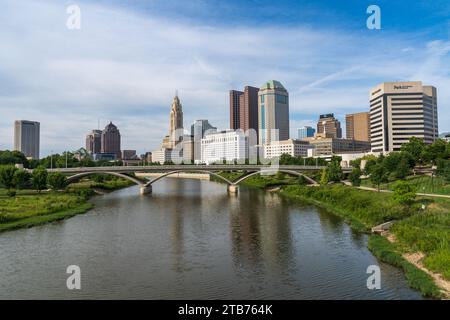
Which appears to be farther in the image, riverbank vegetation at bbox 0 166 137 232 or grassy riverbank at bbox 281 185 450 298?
riverbank vegetation at bbox 0 166 137 232

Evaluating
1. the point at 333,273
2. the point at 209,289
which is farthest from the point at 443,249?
the point at 209,289

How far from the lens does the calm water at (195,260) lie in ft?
65.7

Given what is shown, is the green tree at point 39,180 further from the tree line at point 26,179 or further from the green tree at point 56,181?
the green tree at point 56,181

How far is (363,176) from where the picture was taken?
79812 mm

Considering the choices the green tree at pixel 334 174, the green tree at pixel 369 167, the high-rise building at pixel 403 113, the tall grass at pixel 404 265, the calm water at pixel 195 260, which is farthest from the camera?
the high-rise building at pixel 403 113

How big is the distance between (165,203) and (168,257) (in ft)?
117

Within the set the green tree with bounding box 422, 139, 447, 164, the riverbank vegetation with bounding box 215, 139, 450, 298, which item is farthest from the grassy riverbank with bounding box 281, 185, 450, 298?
the green tree with bounding box 422, 139, 447, 164

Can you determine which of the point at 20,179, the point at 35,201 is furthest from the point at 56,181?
the point at 35,201

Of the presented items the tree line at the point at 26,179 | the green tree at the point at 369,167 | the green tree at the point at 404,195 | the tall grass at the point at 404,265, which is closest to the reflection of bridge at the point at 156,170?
the tree line at the point at 26,179

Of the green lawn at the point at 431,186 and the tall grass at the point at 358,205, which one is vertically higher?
the green lawn at the point at 431,186

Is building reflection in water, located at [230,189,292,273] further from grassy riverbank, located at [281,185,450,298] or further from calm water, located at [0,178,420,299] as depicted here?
grassy riverbank, located at [281,185,450,298]

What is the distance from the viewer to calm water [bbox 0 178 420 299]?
65.7ft

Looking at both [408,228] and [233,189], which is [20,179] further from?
[408,228]
